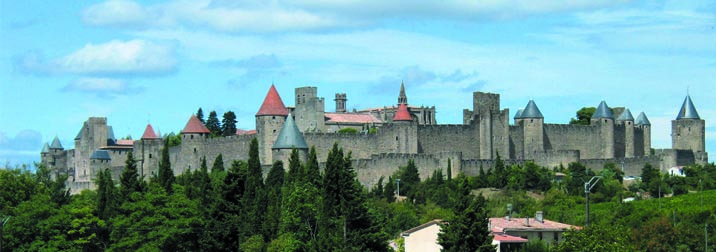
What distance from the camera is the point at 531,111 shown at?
275 feet

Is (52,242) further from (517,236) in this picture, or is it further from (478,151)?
(478,151)

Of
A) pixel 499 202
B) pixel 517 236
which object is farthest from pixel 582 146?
pixel 517 236

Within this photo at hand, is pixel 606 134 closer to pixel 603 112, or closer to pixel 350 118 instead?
pixel 603 112

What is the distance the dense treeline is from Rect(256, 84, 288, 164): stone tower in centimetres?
982

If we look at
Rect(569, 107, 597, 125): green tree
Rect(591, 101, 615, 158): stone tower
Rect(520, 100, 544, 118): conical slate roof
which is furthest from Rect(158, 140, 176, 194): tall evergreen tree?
Rect(569, 107, 597, 125): green tree

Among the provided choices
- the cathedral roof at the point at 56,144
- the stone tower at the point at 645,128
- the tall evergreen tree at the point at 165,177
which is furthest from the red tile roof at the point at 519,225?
the cathedral roof at the point at 56,144

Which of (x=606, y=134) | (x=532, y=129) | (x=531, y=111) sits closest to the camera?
(x=532, y=129)

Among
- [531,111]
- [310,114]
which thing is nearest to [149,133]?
[310,114]

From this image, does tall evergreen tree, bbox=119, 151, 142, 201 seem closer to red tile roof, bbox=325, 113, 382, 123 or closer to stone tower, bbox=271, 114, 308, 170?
stone tower, bbox=271, 114, 308, 170

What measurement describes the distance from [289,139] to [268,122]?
331 centimetres

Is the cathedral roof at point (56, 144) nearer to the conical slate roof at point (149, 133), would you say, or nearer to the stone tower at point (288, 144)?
the conical slate roof at point (149, 133)

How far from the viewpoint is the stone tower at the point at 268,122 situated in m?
80.6

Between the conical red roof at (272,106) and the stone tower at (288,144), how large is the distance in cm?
264

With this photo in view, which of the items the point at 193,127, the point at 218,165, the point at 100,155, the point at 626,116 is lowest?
the point at 218,165
